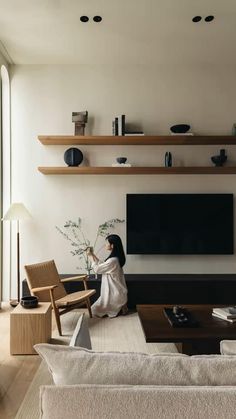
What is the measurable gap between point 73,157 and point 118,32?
5.23ft

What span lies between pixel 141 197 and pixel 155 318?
2232 mm

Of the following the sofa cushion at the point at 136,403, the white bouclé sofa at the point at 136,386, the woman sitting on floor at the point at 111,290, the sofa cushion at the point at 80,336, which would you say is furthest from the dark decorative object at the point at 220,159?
the sofa cushion at the point at 136,403

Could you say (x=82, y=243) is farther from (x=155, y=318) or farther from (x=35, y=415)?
(x=35, y=415)

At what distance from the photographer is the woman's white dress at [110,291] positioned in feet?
14.6

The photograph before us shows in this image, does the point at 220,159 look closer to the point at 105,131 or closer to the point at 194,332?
the point at 105,131

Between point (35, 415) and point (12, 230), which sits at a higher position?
point (12, 230)

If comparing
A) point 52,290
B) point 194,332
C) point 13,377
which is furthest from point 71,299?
point 194,332

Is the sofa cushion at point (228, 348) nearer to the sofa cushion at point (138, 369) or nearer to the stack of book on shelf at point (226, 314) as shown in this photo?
the sofa cushion at point (138, 369)

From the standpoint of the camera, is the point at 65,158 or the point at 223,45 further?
the point at 65,158

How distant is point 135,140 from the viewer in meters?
4.95

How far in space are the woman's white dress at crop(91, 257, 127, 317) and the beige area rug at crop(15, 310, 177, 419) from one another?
0.35ft

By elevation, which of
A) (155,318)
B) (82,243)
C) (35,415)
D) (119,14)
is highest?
(119,14)

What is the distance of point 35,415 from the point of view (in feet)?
7.54

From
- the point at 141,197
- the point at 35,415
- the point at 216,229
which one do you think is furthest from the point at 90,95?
the point at 35,415
